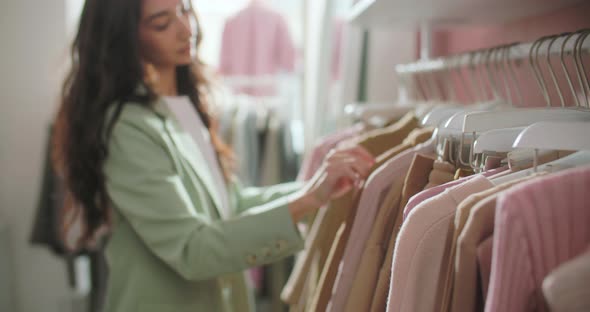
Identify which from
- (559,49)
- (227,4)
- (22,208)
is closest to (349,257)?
(559,49)

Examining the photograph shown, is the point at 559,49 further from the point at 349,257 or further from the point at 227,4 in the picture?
the point at 227,4

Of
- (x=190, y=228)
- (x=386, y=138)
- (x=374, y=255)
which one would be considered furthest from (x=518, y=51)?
(x=190, y=228)

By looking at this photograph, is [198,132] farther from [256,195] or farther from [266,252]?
[266,252]

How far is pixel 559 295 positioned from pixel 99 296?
1882 mm

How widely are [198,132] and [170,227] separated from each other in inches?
12.3

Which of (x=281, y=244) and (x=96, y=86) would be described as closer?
(x=281, y=244)

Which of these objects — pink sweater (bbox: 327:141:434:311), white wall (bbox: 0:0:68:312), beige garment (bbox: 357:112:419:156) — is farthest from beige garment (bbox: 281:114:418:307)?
white wall (bbox: 0:0:68:312)

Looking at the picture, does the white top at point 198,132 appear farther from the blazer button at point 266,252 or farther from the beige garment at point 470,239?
the beige garment at point 470,239

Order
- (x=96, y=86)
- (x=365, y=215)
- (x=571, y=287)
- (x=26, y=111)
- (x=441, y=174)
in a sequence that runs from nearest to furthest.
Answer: (x=571, y=287) < (x=441, y=174) < (x=365, y=215) < (x=96, y=86) < (x=26, y=111)

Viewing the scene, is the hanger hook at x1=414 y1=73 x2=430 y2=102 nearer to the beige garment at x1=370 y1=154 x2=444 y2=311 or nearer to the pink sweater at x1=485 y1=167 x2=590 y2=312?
the beige garment at x1=370 y1=154 x2=444 y2=311

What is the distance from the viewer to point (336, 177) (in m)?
0.89

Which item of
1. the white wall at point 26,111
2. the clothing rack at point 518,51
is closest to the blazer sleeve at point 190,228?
the clothing rack at point 518,51

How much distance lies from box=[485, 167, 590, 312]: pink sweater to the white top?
2.71 feet

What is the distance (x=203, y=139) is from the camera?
1219 mm
